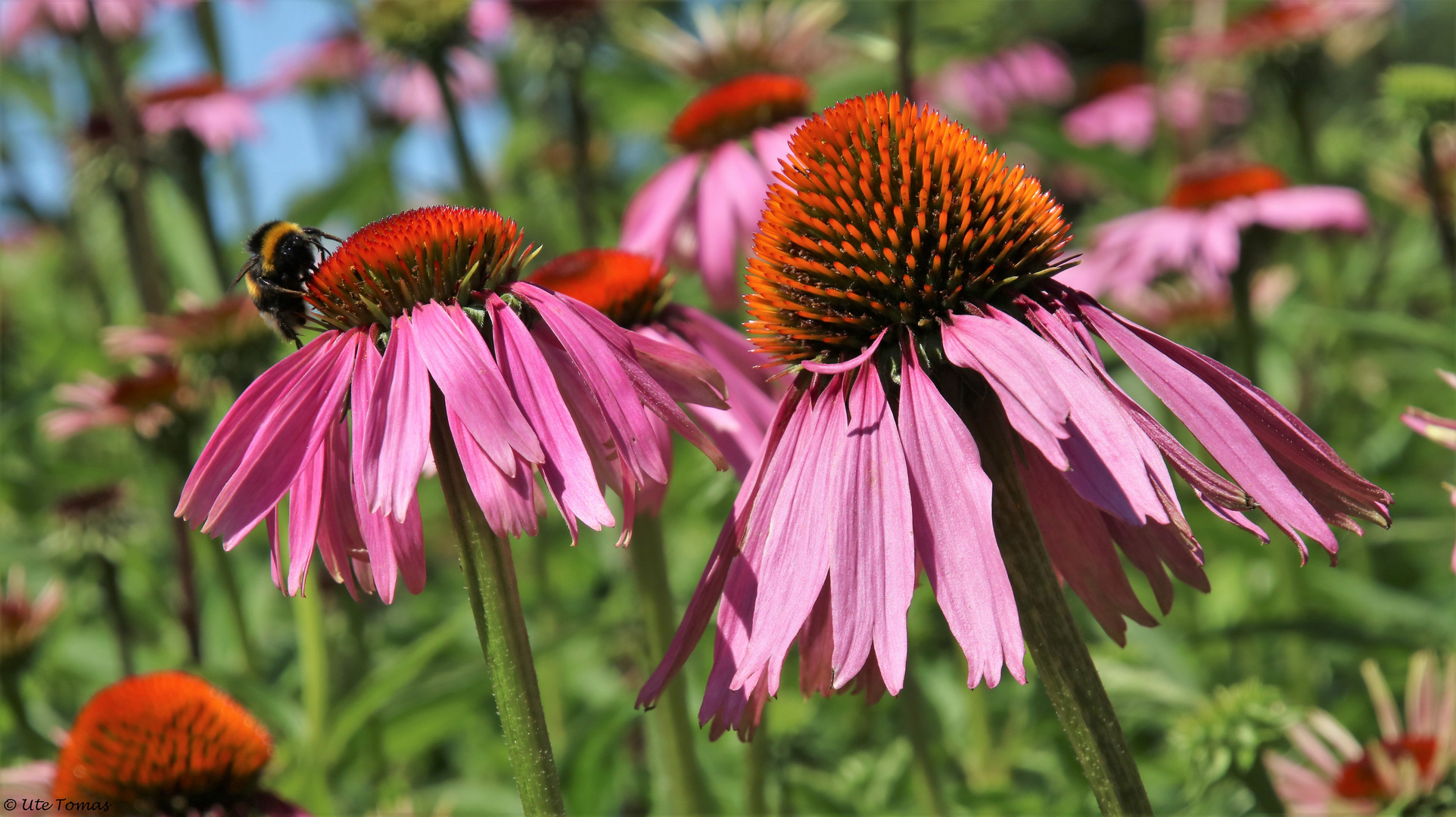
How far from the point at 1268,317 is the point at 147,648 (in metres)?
2.33

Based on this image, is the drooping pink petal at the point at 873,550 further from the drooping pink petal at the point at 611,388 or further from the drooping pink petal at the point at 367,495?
the drooping pink petal at the point at 367,495

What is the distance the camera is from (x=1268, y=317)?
2377 millimetres

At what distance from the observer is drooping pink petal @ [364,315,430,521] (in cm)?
78

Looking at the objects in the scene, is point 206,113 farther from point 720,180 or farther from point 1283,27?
point 1283,27

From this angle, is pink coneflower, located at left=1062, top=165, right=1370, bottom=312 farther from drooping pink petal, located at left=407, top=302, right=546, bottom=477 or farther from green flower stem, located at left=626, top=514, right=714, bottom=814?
drooping pink petal, located at left=407, top=302, right=546, bottom=477

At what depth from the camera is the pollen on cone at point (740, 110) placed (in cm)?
197

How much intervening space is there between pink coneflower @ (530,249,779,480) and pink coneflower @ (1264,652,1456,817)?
0.68 m

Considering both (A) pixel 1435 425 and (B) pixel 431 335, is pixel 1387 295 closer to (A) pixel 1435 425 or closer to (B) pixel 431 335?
(A) pixel 1435 425

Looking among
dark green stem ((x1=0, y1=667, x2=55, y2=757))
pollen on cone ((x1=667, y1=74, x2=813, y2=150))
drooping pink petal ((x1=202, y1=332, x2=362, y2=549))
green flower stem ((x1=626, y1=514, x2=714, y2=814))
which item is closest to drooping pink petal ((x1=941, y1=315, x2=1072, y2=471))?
drooping pink petal ((x1=202, y1=332, x2=362, y2=549))

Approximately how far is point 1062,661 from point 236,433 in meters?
0.63

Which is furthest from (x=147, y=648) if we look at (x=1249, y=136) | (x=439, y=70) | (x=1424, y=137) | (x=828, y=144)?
(x=1249, y=136)

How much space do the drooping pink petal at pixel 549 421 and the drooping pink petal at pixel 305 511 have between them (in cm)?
15

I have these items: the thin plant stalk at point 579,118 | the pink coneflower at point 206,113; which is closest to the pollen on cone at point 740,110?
the thin plant stalk at point 579,118

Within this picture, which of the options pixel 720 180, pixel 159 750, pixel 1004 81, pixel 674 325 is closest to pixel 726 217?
pixel 720 180
